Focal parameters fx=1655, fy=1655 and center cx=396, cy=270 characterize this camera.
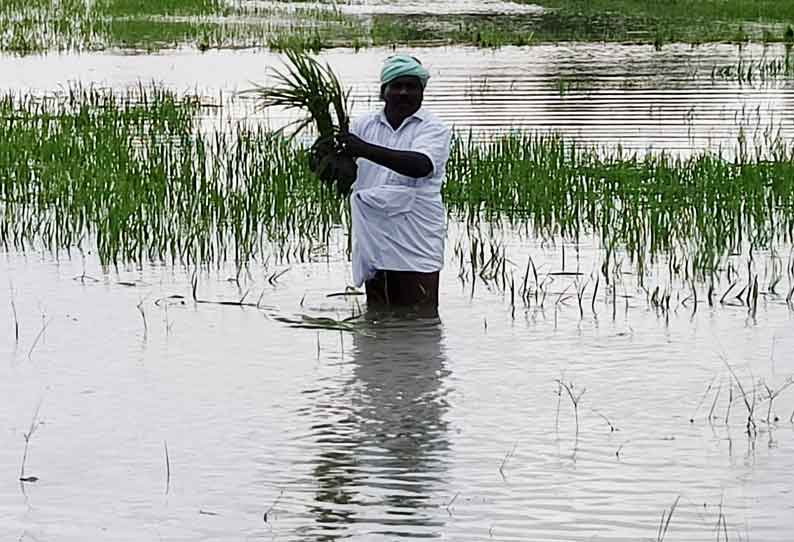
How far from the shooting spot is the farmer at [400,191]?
5.38 m

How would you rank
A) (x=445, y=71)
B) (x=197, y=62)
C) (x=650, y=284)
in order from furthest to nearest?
(x=197, y=62) < (x=445, y=71) < (x=650, y=284)

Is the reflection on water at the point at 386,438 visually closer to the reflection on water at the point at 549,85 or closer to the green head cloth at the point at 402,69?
the green head cloth at the point at 402,69

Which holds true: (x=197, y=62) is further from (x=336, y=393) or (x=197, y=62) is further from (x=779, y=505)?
(x=779, y=505)

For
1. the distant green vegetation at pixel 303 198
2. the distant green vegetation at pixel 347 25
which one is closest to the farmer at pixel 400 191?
the distant green vegetation at pixel 303 198

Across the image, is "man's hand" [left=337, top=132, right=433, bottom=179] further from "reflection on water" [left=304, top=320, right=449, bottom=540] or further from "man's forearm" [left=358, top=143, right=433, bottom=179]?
"reflection on water" [left=304, top=320, right=449, bottom=540]

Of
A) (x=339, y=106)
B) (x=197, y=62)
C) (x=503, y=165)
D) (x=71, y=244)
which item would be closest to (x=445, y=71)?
(x=197, y=62)

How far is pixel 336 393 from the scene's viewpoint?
5.00 m

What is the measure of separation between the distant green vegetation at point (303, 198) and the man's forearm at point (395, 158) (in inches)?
37.2

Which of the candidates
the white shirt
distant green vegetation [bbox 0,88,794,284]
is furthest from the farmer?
distant green vegetation [bbox 0,88,794,284]

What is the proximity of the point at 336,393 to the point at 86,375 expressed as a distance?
2.71 feet

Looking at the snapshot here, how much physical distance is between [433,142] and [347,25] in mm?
18741

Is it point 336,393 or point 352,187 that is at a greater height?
point 352,187

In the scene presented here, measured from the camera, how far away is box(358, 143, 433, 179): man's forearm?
210 inches

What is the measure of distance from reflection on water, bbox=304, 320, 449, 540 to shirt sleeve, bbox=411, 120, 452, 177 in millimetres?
643
